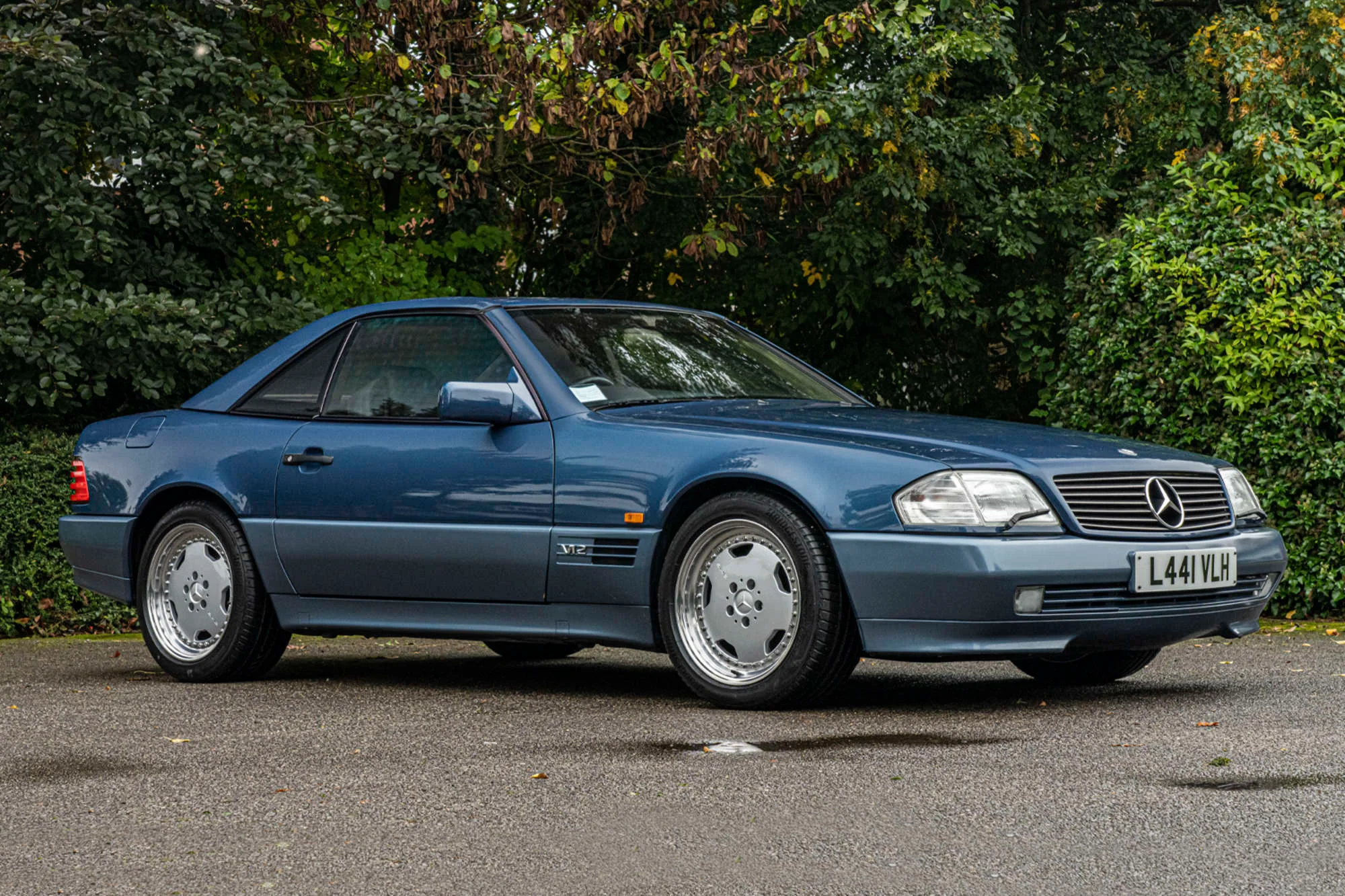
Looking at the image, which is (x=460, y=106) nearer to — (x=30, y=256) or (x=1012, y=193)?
(x=30, y=256)

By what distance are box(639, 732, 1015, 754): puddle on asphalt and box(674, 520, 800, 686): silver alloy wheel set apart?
1.92ft

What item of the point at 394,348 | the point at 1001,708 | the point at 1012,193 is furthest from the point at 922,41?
the point at 1001,708

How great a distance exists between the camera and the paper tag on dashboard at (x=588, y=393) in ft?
23.5

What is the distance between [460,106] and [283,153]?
1.26m

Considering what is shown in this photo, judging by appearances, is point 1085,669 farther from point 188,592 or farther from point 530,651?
point 188,592

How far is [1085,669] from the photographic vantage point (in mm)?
7633

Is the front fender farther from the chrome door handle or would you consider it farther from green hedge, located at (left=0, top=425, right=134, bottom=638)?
green hedge, located at (left=0, top=425, right=134, bottom=638)

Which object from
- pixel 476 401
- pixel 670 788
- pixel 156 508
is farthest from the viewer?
pixel 156 508

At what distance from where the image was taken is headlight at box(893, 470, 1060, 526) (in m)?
6.23

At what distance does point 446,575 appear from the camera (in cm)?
726

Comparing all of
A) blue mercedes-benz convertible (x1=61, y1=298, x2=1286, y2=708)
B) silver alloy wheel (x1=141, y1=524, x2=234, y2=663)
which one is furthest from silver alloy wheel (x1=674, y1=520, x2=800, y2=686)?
silver alloy wheel (x1=141, y1=524, x2=234, y2=663)

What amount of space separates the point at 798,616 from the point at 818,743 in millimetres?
690

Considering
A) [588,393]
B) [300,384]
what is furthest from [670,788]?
[300,384]

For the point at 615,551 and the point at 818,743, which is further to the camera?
the point at 615,551
